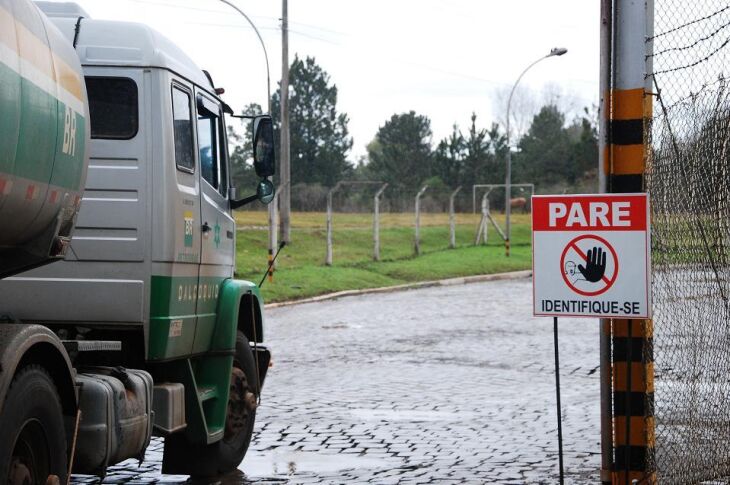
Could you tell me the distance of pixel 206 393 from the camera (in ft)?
27.4

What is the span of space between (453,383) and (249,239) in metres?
29.8

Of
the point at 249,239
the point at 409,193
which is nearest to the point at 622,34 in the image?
the point at 249,239

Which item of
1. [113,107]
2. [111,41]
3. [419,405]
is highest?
[111,41]

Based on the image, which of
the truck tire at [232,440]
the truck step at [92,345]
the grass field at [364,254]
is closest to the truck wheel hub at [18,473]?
the truck step at [92,345]

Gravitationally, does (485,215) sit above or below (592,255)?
below

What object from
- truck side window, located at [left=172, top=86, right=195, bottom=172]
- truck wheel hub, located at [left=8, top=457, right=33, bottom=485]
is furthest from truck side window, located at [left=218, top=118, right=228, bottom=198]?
truck wheel hub, located at [left=8, top=457, right=33, bottom=485]

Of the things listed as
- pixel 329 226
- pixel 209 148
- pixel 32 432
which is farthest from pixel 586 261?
pixel 329 226

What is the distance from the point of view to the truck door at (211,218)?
8312mm

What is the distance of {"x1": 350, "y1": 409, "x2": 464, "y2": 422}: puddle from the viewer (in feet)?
37.3

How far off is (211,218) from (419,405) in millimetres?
4284

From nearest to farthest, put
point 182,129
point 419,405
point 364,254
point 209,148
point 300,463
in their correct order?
point 182,129 → point 209,148 → point 300,463 → point 419,405 → point 364,254

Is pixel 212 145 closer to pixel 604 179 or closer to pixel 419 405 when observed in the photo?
pixel 604 179

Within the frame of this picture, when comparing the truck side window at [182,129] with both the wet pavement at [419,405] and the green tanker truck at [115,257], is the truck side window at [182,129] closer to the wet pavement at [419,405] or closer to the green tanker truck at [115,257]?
the green tanker truck at [115,257]

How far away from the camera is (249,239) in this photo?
4331 centimetres
